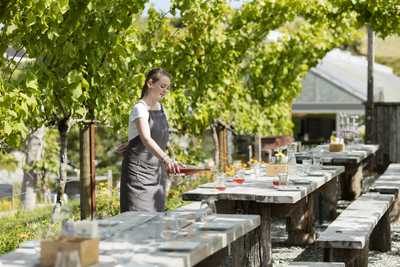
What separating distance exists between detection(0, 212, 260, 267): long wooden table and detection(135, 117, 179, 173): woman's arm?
1.83 feet

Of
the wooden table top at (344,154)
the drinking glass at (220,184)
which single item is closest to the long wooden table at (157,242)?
the drinking glass at (220,184)

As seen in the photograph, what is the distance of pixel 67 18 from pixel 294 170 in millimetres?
2697

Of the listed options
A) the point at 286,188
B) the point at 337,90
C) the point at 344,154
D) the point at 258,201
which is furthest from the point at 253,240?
the point at 337,90

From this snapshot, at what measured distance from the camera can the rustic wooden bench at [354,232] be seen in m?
6.37

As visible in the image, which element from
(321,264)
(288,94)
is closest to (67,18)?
(321,264)

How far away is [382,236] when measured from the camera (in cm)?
920

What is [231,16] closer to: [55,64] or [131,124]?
[55,64]

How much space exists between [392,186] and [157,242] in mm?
5726

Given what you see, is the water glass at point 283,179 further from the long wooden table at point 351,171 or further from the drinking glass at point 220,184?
the long wooden table at point 351,171

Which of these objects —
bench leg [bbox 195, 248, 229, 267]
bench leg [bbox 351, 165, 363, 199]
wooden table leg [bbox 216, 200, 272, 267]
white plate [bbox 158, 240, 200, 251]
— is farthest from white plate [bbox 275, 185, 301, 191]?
bench leg [bbox 351, 165, 363, 199]

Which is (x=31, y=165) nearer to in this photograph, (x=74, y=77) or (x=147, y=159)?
(x=74, y=77)

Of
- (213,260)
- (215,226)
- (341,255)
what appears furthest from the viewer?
(341,255)

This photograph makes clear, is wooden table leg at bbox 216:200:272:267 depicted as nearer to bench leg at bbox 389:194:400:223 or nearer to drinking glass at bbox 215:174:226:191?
drinking glass at bbox 215:174:226:191

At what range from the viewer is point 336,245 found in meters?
6.36
